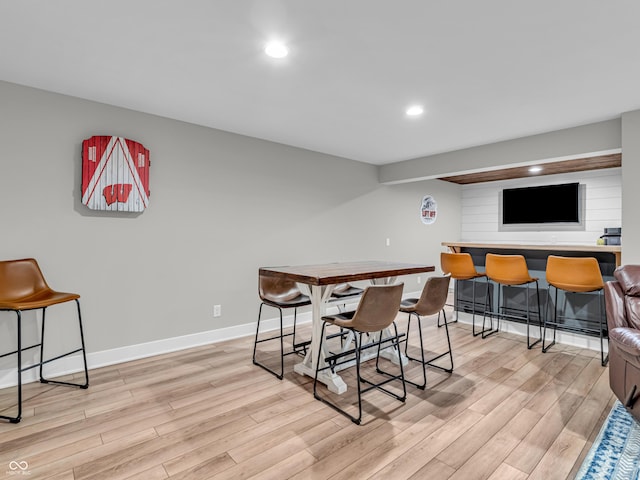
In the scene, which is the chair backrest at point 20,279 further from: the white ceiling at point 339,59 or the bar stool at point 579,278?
the bar stool at point 579,278

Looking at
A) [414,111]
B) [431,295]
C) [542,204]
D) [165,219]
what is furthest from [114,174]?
[542,204]

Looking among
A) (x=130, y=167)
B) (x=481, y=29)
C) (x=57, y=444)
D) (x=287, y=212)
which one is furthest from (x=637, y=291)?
(x=130, y=167)

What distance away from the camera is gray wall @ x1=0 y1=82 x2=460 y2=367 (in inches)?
106

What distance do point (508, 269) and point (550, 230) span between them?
315 centimetres

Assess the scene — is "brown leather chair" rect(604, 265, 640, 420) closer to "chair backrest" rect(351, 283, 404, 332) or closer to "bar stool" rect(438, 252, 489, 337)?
"chair backrest" rect(351, 283, 404, 332)

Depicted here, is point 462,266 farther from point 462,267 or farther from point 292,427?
point 292,427

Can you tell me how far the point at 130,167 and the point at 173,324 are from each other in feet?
5.06

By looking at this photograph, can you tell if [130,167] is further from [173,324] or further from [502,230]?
[502,230]

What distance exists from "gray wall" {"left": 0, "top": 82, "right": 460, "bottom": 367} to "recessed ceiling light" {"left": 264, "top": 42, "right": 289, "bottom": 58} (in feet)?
5.49

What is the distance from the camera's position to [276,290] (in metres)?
3.25

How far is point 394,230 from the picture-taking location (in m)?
5.86

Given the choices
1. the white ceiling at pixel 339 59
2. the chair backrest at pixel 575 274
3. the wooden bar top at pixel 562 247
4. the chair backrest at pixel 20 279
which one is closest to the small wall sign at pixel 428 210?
the wooden bar top at pixel 562 247

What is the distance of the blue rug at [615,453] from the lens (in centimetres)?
168

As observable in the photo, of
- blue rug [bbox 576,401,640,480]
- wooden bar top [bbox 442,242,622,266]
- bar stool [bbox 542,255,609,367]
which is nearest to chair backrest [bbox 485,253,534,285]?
bar stool [bbox 542,255,609,367]
